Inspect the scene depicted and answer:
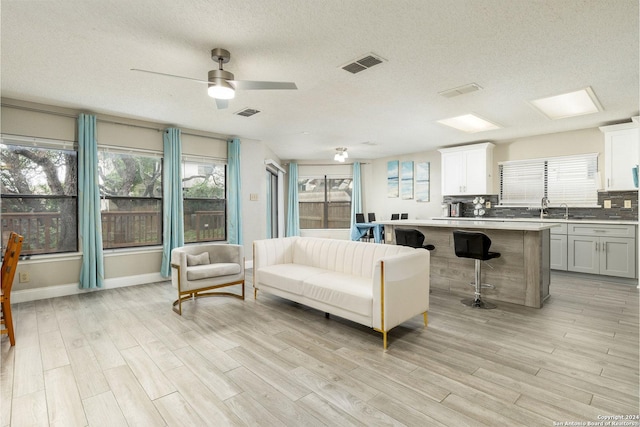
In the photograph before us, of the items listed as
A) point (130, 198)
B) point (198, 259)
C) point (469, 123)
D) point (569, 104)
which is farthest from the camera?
point (469, 123)

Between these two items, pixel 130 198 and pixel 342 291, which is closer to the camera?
pixel 342 291

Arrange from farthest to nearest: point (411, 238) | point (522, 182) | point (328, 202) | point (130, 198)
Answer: point (328, 202) < point (522, 182) < point (130, 198) < point (411, 238)

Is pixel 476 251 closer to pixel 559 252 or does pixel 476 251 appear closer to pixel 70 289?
pixel 559 252

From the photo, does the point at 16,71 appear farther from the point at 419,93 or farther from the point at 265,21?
the point at 419,93

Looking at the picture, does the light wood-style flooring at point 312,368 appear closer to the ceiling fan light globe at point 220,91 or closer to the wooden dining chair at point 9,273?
the wooden dining chair at point 9,273

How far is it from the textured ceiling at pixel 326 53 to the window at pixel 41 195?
74 centimetres

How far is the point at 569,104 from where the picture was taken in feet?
14.7

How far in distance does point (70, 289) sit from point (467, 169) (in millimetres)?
7473

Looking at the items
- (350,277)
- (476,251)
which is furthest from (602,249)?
(350,277)

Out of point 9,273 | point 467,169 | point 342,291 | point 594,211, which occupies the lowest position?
point 342,291

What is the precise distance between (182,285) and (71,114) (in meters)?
3.01

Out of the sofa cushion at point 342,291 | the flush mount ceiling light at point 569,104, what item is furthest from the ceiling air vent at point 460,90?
the sofa cushion at point 342,291

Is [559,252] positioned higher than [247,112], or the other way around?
[247,112]

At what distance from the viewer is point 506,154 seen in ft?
21.5
